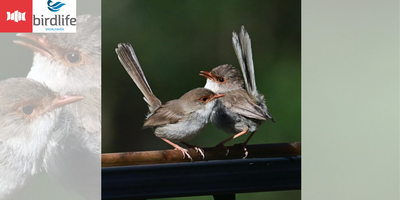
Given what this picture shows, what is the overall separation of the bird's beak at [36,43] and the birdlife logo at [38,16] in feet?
0.09

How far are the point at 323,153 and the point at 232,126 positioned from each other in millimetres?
737

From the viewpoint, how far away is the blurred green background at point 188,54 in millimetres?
2578

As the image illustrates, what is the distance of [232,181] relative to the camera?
8.87ft

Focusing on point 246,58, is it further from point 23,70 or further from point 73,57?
point 23,70

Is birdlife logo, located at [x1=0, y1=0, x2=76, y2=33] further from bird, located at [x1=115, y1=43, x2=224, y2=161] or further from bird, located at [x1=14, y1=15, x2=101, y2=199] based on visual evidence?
bird, located at [x1=115, y1=43, x2=224, y2=161]

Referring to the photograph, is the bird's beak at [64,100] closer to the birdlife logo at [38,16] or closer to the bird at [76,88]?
the bird at [76,88]

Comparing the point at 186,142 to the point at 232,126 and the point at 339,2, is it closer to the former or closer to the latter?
the point at 232,126

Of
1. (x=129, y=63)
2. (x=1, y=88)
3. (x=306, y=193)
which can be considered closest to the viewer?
(x=1, y=88)

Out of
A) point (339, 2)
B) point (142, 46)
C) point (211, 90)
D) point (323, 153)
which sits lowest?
point (323, 153)

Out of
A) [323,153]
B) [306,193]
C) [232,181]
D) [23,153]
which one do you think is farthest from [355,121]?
[23,153]

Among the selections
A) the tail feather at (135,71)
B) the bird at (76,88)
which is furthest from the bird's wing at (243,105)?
the bird at (76,88)

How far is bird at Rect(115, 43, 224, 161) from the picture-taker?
252 cm

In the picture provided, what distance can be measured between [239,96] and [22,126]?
3.92 feet

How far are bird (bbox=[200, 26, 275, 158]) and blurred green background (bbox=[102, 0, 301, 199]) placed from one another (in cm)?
4
